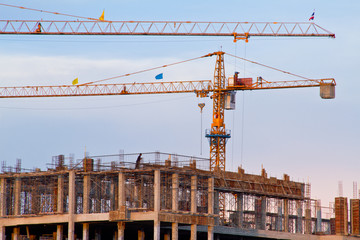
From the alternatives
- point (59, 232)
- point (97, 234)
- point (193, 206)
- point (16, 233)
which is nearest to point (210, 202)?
point (193, 206)

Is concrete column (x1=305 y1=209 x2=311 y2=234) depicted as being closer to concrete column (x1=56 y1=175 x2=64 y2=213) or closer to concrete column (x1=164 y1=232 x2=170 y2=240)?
concrete column (x1=164 y1=232 x2=170 y2=240)

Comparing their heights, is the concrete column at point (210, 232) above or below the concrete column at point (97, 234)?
above

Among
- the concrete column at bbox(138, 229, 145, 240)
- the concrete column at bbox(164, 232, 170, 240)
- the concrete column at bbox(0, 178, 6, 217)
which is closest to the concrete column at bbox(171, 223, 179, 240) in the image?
the concrete column at bbox(164, 232, 170, 240)

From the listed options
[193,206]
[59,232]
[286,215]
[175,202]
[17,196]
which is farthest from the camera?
[286,215]

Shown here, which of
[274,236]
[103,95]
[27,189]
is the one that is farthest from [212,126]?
[27,189]

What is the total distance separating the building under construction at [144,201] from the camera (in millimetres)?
100000

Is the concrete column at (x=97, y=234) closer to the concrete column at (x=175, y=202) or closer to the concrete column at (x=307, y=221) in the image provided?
the concrete column at (x=175, y=202)

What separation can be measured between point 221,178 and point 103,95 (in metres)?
60.6

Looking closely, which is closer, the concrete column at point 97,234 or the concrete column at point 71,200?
the concrete column at point 71,200

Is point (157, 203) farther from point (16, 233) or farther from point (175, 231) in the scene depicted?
point (16, 233)

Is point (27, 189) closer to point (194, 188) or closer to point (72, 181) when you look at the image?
point (72, 181)

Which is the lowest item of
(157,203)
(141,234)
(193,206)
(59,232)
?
(141,234)

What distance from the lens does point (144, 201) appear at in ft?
365

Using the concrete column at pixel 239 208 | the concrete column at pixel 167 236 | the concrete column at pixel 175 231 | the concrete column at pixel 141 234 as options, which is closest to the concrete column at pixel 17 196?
the concrete column at pixel 141 234
